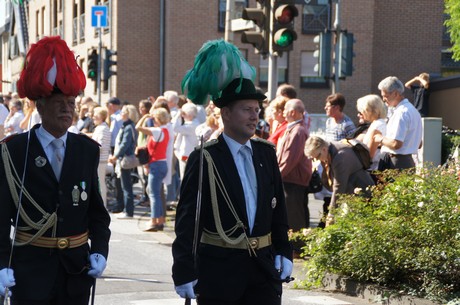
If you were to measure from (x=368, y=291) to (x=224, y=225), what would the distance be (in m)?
4.00

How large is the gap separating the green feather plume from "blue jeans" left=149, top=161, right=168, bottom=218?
28.7ft

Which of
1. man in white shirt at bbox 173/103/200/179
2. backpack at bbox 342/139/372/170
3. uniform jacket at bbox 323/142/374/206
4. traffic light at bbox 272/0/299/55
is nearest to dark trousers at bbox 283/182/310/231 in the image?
uniform jacket at bbox 323/142/374/206

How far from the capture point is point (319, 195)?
11.5m

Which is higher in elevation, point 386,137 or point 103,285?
point 386,137

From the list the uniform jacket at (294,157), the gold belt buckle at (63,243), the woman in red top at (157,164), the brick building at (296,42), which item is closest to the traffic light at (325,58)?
the woman in red top at (157,164)

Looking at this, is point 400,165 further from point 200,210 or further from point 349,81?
point 349,81

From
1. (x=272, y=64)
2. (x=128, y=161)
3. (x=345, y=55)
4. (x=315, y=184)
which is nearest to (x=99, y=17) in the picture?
(x=345, y=55)

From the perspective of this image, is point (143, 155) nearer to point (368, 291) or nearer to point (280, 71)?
point (368, 291)

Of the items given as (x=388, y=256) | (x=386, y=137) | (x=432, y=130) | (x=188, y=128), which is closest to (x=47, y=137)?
(x=388, y=256)

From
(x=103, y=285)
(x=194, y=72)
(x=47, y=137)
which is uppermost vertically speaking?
(x=194, y=72)

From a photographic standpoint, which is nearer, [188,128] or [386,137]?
[386,137]

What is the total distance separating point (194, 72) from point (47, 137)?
843mm

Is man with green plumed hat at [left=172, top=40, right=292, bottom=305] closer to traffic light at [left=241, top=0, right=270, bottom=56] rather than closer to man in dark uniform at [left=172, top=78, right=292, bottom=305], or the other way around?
man in dark uniform at [left=172, top=78, right=292, bottom=305]

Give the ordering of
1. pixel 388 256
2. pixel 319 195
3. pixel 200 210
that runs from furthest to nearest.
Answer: pixel 319 195
pixel 388 256
pixel 200 210
